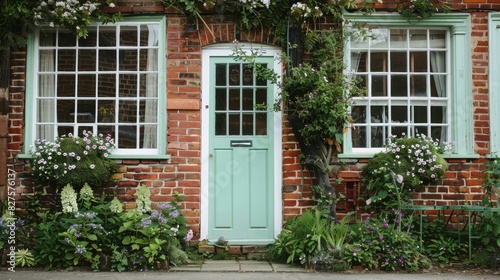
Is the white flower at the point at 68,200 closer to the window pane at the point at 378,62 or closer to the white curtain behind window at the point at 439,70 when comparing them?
the window pane at the point at 378,62

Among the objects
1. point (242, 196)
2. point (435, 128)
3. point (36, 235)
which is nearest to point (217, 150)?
point (242, 196)

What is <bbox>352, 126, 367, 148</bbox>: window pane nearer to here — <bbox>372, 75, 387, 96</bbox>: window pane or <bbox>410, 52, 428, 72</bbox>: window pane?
<bbox>372, 75, 387, 96</bbox>: window pane

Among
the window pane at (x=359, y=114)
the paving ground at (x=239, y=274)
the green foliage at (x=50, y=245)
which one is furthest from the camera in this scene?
the window pane at (x=359, y=114)

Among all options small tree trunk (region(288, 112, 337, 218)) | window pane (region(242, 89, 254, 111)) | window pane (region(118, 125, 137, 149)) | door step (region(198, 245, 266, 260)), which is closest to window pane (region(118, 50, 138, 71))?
window pane (region(118, 125, 137, 149))

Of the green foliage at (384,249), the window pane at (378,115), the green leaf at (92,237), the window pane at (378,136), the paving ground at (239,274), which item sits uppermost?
the window pane at (378,115)

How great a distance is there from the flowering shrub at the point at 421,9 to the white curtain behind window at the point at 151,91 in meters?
3.26

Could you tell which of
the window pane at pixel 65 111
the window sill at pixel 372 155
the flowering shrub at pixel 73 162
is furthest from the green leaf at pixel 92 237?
the window sill at pixel 372 155

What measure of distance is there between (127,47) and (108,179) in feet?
5.76

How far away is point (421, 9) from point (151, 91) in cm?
367

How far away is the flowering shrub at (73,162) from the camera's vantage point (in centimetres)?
717

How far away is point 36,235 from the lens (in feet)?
22.7

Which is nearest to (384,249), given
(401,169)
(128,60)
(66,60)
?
(401,169)

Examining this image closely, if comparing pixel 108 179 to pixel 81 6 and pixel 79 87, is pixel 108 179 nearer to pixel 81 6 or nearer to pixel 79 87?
pixel 79 87

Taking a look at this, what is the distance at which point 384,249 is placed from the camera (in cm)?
666
